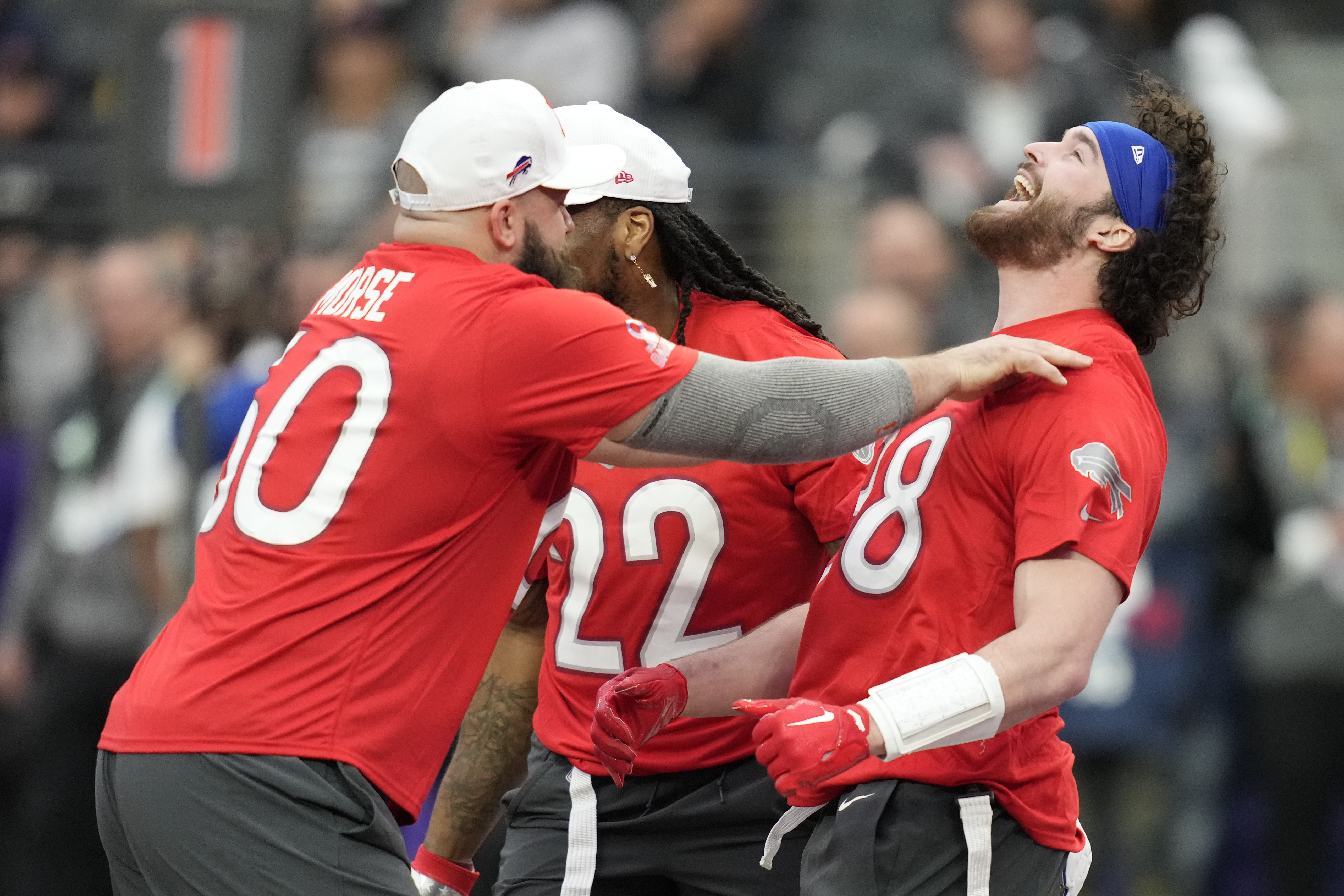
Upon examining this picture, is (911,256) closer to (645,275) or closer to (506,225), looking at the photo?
(645,275)

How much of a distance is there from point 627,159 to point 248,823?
1.76 meters

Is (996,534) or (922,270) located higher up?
(996,534)

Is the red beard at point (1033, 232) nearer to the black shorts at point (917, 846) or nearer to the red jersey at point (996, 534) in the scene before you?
the red jersey at point (996, 534)

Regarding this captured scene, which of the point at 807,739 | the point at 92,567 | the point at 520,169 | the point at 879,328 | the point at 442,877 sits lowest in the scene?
the point at 92,567

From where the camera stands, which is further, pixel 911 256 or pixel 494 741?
pixel 911 256

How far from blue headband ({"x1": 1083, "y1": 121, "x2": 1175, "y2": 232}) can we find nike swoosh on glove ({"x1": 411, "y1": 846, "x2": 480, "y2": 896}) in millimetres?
2180

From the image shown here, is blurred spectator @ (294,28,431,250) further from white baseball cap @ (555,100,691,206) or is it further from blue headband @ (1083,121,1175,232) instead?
blue headband @ (1083,121,1175,232)

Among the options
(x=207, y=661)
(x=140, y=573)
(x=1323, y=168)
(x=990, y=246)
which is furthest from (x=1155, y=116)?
(x=1323, y=168)

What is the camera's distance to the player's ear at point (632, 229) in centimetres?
422

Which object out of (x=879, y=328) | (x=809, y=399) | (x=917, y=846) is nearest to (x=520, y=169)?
(x=809, y=399)

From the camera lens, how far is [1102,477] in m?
3.32

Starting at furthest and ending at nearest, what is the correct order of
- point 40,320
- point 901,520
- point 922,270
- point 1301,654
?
point 40,320 < point 1301,654 < point 922,270 < point 901,520

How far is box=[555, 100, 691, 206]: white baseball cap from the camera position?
4.16 meters

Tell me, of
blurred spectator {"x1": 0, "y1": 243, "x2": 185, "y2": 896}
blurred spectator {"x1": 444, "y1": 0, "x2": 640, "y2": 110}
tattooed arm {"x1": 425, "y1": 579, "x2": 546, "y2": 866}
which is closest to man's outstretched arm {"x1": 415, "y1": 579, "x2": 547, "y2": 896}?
tattooed arm {"x1": 425, "y1": 579, "x2": 546, "y2": 866}
